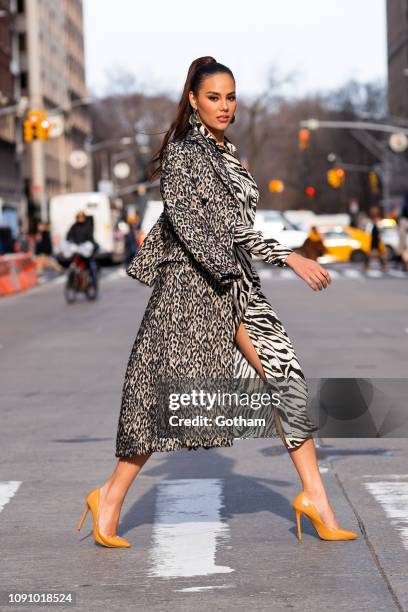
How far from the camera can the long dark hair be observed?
594cm

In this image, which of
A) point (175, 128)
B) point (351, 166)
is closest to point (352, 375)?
point (175, 128)

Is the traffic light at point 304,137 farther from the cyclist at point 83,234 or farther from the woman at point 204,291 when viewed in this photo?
the woman at point 204,291

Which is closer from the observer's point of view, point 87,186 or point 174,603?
point 174,603

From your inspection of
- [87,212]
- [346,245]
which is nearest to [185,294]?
[346,245]

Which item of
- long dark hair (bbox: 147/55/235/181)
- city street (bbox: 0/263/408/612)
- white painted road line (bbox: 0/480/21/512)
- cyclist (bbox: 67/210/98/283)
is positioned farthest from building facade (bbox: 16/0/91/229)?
long dark hair (bbox: 147/55/235/181)

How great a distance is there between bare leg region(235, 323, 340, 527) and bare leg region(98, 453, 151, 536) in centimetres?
52

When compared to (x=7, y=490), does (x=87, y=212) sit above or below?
below

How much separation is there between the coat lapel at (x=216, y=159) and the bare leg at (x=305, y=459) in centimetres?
52

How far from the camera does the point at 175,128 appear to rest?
19.9ft

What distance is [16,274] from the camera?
38.3 metres

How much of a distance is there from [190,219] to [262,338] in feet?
1.73

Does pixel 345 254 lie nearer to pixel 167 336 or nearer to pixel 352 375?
pixel 352 375

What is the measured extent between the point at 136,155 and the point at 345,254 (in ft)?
259

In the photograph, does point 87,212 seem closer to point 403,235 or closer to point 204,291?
point 403,235
